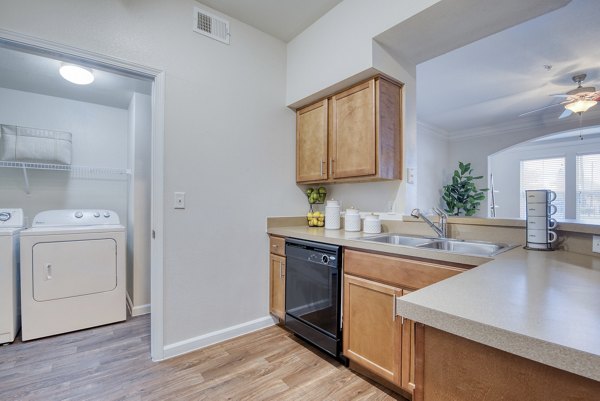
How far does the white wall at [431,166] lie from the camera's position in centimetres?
491

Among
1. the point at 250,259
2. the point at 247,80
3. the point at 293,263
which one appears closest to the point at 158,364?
the point at 250,259

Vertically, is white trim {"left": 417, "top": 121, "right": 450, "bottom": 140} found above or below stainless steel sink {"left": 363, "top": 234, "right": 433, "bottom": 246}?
above

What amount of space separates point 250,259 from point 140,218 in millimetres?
1346

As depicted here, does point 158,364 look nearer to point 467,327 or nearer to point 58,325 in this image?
point 58,325

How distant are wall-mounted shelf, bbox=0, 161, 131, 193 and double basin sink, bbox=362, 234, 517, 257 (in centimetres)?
288

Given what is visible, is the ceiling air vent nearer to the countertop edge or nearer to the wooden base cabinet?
the wooden base cabinet

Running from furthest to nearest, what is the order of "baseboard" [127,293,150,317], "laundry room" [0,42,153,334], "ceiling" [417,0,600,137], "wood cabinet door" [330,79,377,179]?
"baseboard" [127,293,150,317], "laundry room" [0,42,153,334], "ceiling" [417,0,600,137], "wood cabinet door" [330,79,377,179]

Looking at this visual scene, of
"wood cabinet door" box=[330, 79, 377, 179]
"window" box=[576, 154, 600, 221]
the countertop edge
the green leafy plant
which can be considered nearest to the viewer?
the countertop edge

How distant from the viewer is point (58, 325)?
7.73ft

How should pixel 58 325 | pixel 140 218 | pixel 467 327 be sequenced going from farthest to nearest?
pixel 140 218 → pixel 58 325 → pixel 467 327

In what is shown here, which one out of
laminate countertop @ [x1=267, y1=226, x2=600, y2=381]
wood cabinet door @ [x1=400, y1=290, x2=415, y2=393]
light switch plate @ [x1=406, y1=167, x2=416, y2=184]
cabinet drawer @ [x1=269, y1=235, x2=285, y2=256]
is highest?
light switch plate @ [x1=406, y1=167, x2=416, y2=184]

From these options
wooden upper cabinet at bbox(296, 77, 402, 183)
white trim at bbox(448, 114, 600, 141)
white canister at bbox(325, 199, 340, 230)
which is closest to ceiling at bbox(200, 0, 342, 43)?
wooden upper cabinet at bbox(296, 77, 402, 183)

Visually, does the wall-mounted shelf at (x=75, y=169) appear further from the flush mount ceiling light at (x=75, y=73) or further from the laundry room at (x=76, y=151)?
the flush mount ceiling light at (x=75, y=73)

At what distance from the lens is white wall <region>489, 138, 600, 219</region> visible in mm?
5344
